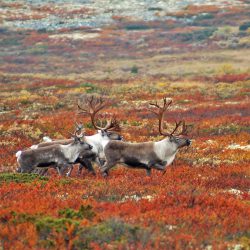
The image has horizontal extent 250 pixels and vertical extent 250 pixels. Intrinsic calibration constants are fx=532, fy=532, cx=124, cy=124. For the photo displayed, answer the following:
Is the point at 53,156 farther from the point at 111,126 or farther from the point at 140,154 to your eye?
the point at 111,126

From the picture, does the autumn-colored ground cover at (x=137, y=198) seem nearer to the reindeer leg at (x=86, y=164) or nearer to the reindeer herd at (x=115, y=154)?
the reindeer leg at (x=86, y=164)

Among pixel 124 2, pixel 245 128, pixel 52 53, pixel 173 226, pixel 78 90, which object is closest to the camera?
pixel 173 226

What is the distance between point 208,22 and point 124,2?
22410 mm

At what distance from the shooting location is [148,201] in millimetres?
11188

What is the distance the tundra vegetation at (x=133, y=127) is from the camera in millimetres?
9086

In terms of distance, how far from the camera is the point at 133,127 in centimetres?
2531

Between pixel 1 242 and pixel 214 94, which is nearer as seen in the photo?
pixel 1 242

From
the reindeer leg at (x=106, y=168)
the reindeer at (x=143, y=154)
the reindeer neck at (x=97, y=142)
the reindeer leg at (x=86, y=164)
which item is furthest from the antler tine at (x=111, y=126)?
the reindeer leg at (x=106, y=168)

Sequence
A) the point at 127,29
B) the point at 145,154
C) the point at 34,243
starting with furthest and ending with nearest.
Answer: the point at 127,29 < the point at 145,154 < the point at 34,243

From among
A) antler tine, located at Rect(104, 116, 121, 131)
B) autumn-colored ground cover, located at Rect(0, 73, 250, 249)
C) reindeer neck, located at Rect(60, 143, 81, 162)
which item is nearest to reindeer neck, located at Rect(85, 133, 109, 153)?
antler tine, located at Rect(104, 116, 121, 131)

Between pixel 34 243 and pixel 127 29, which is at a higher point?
pixel 34 243

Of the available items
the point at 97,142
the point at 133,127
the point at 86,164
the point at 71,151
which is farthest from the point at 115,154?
the point at 133,127

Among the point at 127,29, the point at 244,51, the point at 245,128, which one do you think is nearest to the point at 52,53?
the point at 127,29

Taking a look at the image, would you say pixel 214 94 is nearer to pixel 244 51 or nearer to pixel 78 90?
pixel 78 90
